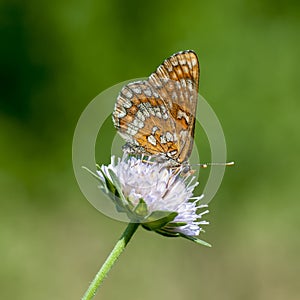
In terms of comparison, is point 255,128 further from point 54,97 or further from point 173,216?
point 173,216

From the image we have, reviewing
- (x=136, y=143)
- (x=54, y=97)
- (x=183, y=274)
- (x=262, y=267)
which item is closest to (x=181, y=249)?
(x=183, y=274)

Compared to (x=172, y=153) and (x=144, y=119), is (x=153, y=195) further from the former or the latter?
(x=144, y=119)

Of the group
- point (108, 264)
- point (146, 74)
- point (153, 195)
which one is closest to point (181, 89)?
point (153, 195)

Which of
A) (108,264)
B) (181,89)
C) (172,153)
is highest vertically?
(181,89)

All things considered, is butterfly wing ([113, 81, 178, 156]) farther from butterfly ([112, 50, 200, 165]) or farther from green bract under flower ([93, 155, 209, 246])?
green bract under flower ([93, 155, 209, 246])

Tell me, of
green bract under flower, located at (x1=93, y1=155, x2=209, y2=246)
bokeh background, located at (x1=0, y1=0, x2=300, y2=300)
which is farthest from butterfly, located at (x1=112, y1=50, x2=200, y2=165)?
bokeh background, located at (x1=0, y1=0, x2=300, y2=300)

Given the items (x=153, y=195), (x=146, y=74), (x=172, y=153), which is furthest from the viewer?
(x=146, y=74)
